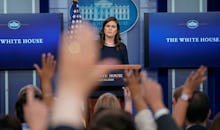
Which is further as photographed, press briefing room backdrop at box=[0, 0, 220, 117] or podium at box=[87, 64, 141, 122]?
press briefing room backdrop at box=[0, 0, 220, 117]

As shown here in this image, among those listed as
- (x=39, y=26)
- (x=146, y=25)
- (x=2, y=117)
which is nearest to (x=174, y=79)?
(x=146, y=25)

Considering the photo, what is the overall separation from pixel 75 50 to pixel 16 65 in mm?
6203

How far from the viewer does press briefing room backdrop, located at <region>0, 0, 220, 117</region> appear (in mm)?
7555

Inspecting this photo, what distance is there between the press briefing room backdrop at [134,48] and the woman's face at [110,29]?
207 centimetres

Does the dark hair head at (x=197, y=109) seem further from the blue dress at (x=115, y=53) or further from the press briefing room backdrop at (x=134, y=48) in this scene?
the press briefing room backdrop at (x=134, y=48)

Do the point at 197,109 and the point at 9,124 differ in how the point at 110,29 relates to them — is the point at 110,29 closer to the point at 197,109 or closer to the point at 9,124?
the point at 197,109

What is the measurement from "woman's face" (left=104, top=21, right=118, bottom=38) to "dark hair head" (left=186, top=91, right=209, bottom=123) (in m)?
3.03

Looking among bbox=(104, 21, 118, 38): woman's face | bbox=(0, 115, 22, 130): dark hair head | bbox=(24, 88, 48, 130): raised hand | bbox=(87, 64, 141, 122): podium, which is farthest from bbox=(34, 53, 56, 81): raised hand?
bbox=(104, 21, 118, 38): woman's face

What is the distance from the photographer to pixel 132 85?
201 cm

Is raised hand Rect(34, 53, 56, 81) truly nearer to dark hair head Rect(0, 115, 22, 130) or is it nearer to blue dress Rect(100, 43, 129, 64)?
dark hair head Rect(0, 115, 22, 130)

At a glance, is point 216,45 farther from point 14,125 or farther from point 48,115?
point 48,115

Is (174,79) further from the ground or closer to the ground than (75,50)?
closer to the ground

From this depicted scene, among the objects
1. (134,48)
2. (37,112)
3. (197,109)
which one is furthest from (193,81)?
(134,48)

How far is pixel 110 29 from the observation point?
5477mm
